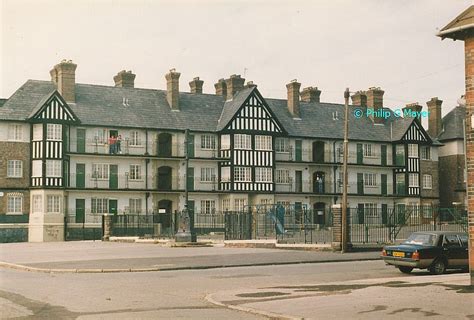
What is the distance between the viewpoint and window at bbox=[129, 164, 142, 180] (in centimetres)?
6144

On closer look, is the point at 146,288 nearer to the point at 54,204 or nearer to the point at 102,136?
the point at 54,204

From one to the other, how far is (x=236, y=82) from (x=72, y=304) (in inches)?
2074

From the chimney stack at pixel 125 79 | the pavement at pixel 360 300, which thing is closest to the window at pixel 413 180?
the chimney stack at pixel 125 79

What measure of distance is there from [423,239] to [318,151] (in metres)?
47.0

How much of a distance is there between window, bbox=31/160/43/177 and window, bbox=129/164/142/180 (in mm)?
8002

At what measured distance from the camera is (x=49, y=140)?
185ft

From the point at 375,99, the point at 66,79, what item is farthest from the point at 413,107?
the point at 66,79

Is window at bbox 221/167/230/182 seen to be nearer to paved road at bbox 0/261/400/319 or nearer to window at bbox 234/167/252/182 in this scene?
window at bbox 234/167/252/182

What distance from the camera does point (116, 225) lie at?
51.0 metres

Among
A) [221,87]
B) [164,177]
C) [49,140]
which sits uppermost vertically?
[221,87]

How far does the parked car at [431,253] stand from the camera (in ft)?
69.6

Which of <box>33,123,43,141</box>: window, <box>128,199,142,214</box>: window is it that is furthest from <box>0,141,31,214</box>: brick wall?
<box>128,199,142,214</box>: window

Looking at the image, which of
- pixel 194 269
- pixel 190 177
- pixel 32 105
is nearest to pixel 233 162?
pixel 190 177

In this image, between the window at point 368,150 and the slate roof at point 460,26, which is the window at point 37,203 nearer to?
the window at point 368,150
